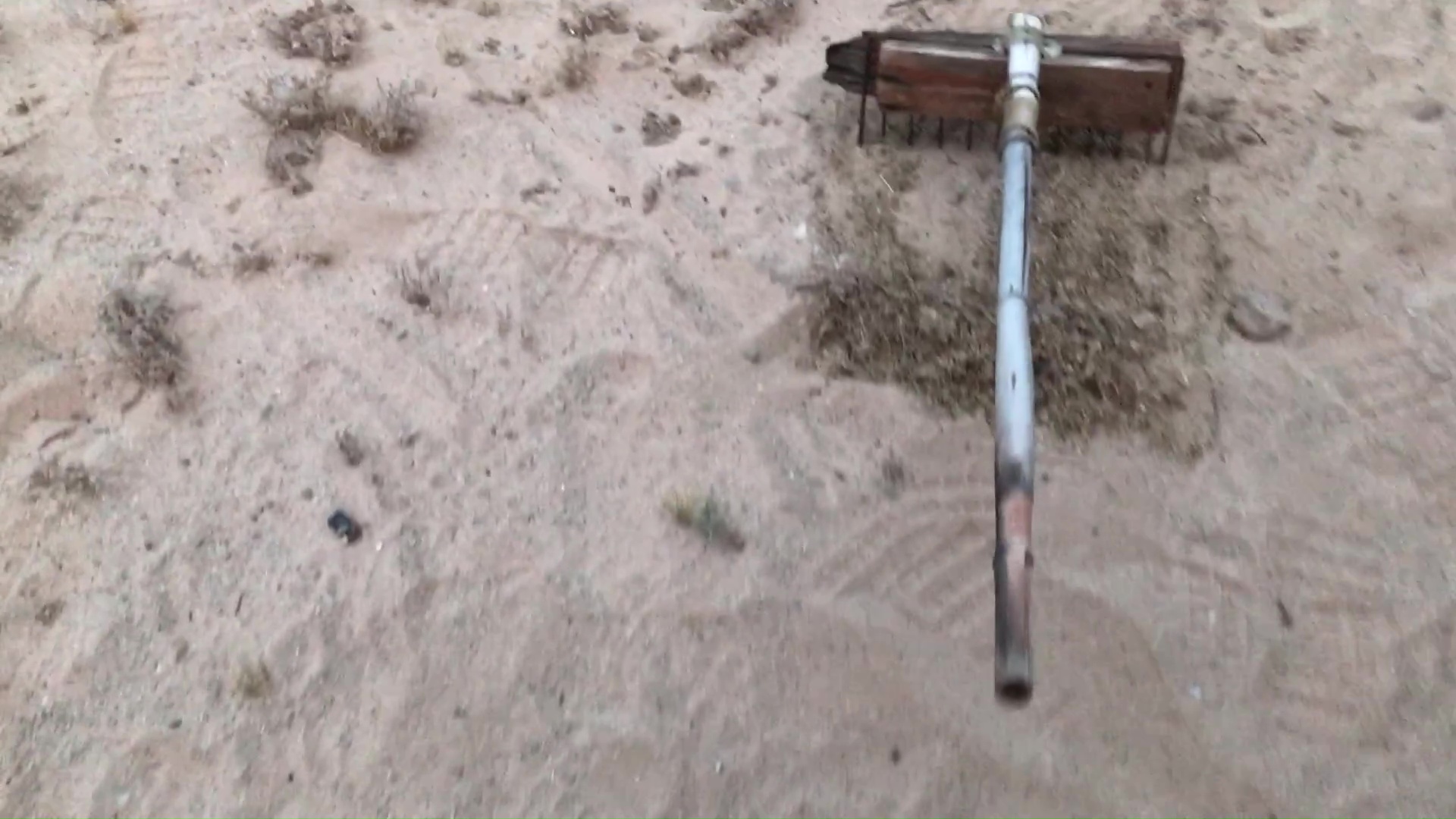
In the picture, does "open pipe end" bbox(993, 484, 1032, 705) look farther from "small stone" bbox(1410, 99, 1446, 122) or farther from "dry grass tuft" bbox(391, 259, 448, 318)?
"small stone" bbox(1410, 99, 1446, 122)

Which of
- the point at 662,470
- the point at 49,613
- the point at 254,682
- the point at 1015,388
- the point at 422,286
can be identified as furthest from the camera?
the point at 422,286

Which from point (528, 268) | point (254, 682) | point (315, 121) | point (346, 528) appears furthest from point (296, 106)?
point (254, 682)

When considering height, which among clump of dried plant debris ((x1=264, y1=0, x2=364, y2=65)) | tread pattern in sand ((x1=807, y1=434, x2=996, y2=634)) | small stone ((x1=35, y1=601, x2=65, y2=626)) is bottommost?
small stone ((x1=35, y1=601, x2=65, y2=626))

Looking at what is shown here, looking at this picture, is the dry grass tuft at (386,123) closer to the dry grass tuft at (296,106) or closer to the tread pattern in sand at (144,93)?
the dry grass tuft at (296,106)

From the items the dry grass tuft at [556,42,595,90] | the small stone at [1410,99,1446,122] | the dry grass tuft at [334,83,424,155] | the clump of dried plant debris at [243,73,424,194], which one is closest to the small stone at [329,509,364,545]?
the clump of dried plant debris at [243,73,424,194]

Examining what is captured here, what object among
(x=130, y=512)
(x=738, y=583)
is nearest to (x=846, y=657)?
(x=738, y=583)

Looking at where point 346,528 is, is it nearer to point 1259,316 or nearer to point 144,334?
point 144,334

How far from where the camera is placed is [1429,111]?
11.1 feet

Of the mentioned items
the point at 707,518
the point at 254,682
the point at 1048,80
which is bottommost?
the point at 254,682

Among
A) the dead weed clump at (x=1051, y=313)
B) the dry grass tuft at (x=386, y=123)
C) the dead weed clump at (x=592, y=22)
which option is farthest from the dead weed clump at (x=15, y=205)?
the dead weed clump at (x=1051, y=313)

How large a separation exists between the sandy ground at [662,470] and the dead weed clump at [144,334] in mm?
32

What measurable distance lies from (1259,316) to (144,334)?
8.89ft

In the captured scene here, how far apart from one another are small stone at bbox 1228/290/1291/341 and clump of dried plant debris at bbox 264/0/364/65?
2625mm

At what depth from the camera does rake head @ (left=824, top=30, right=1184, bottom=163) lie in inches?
121
